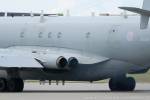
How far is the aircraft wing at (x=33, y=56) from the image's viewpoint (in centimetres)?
4978

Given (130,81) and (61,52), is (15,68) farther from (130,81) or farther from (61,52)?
(130,81)

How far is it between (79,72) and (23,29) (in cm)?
565

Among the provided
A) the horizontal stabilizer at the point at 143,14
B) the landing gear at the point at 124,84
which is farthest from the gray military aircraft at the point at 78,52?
the horizontal stabilizer at the point at 143,14

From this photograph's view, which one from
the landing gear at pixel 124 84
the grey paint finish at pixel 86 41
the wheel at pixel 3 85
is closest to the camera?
the grey paint finish at pixel 86 41

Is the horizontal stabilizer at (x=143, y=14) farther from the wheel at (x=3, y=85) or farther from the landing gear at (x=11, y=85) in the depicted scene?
the wheel at (x=3, y=85)

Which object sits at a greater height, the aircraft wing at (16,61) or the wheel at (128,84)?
the aircraft wing at (16,61)

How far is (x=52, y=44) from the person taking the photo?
174ft

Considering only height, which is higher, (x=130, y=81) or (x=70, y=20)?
(x=70, y=20)

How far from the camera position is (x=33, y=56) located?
51312mm

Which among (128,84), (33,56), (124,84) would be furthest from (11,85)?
(128,84)
